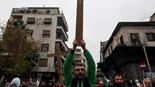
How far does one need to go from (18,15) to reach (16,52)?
656 inches

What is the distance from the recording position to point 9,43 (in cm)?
1711

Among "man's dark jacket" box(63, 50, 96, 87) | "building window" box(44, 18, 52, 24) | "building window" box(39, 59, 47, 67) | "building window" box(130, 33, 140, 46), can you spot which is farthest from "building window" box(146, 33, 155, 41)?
"man's dark jacket" box(63, 50, 96, 87)

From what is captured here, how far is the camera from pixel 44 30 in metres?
30.2

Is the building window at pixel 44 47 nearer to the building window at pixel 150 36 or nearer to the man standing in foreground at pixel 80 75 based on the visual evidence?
the building window at pixel 150 36

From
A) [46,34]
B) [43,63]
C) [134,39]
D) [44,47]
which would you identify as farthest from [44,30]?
[134,39]

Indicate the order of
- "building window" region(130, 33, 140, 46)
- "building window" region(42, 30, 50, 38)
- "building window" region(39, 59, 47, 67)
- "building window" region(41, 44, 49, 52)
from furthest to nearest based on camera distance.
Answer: "building window" region(42, 30, 50, 38) < "building window" region(41, 44, 49, 52) < "building window" region(39, 59, 47, 67) < "building window" region(130, 33, 140, 46)

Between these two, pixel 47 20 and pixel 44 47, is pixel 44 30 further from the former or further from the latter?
pixel 44 47

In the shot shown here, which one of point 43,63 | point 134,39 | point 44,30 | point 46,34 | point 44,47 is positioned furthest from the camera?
point 44,30

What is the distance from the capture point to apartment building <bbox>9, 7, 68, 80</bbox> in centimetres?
2681

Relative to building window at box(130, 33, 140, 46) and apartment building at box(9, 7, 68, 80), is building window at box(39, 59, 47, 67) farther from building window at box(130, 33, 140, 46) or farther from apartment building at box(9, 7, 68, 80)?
building window at box(130, 33, 140, 46)

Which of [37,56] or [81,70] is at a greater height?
[37,56]

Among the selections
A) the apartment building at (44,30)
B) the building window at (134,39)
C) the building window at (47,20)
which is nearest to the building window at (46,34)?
the apartment building at (44,30)

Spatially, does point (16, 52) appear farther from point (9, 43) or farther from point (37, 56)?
point (37, 56)

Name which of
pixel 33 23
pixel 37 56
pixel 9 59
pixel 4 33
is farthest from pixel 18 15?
pixel 9 59
